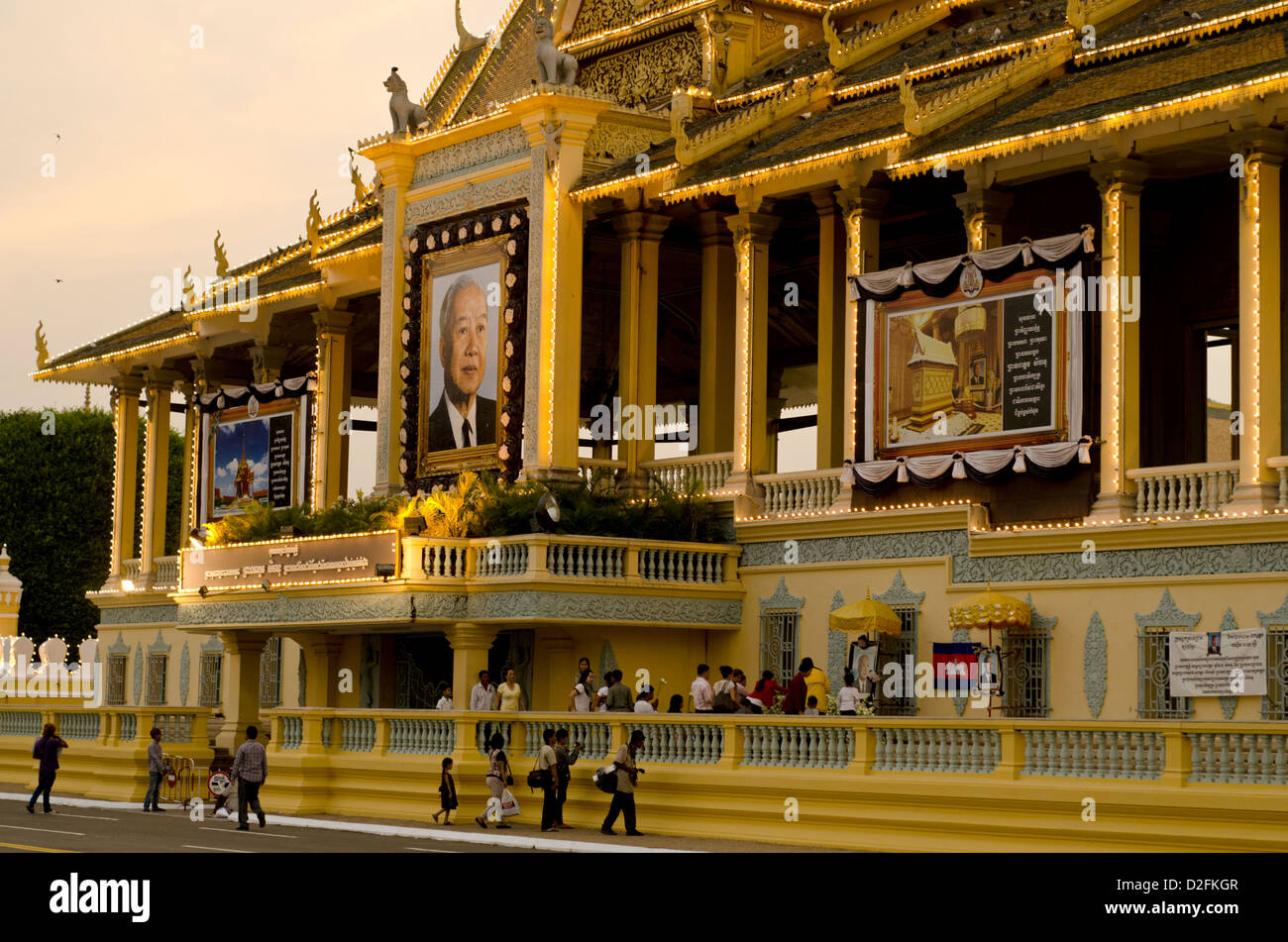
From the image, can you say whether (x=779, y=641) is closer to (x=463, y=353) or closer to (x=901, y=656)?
(x=901, y=656)

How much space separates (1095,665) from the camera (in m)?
28.6

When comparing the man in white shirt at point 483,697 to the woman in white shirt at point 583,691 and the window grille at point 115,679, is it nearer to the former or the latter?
the woman in white shirt at point 583,691

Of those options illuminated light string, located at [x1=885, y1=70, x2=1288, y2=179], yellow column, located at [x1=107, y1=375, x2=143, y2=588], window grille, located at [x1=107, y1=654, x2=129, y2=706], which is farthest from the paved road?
yellow column, located at [x1=107, y1=375, x2=143, y2=588]

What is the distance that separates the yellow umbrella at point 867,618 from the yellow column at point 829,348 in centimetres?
402

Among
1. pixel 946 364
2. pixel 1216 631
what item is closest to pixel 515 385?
pixel 946 364

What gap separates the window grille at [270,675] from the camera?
149 feet

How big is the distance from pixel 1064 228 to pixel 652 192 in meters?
7.05

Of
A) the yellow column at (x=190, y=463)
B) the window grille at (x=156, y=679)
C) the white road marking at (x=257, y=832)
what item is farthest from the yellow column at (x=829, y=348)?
the window grille at (x=156, y=679)

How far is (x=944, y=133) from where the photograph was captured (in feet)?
101

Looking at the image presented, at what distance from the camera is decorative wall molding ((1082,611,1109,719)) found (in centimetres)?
2848

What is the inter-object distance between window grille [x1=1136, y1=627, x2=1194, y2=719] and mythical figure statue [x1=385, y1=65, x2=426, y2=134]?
18604mm

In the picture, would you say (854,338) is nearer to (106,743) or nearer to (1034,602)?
(1034,602)

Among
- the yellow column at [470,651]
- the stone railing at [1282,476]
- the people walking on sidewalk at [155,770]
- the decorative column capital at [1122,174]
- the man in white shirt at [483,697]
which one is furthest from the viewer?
the yellow column at [470,651]
